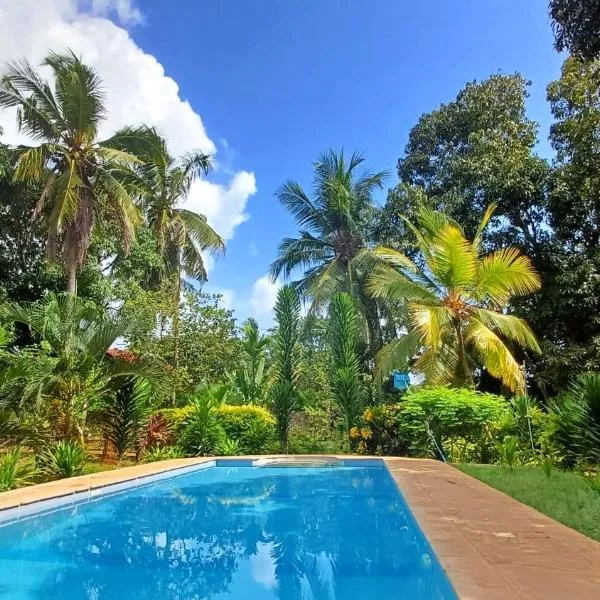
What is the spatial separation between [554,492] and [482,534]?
2543mm

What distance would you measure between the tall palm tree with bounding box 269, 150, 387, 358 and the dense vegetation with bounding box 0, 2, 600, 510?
0.26ft

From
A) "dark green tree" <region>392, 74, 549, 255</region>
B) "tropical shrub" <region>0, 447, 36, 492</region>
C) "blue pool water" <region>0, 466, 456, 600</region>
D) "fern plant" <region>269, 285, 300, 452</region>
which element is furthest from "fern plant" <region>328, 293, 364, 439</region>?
"tropical shrub" <region>0, 447, 36, 492</region>

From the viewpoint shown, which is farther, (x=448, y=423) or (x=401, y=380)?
(x=401, y=380)

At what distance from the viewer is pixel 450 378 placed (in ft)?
43.2

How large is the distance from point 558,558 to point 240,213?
17306 millimetres

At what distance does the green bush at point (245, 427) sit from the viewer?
1353cm

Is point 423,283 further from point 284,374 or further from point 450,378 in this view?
point 284,374

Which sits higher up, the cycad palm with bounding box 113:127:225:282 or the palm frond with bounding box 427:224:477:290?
the cycad palm with bounding box 113:127:225:282

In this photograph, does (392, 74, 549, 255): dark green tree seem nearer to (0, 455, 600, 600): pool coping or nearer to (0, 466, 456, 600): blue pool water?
(0, 455, 600, 600): pool coping

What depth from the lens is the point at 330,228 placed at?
20.6 metres

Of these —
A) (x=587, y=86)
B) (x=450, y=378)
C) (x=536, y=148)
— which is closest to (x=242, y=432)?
(x=450, y=378)

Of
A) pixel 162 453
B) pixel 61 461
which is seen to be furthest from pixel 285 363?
pixel 61 461

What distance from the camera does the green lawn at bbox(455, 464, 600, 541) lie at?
17.7 feet

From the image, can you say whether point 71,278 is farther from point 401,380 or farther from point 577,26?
point 577,26
